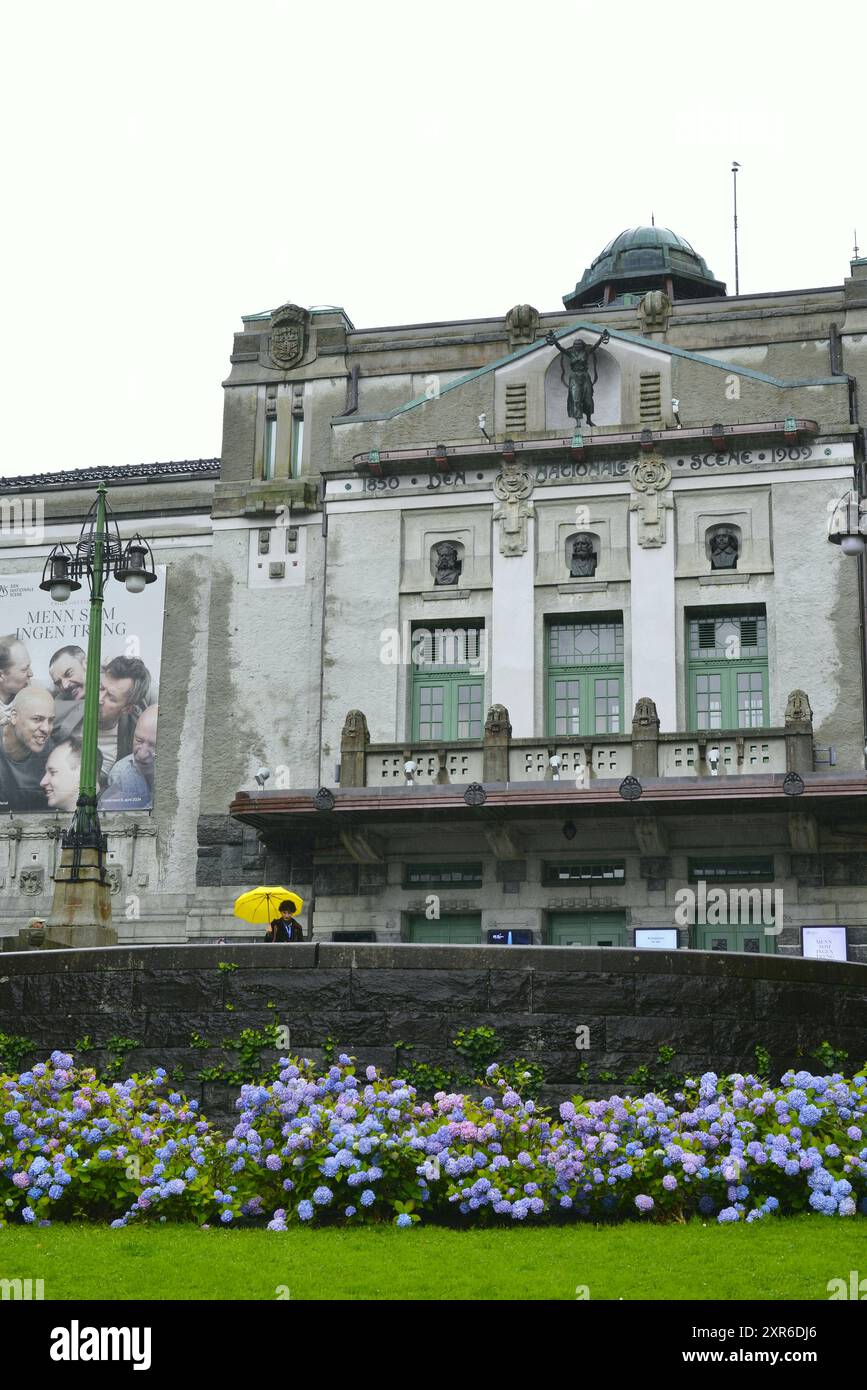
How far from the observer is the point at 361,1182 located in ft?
49.4

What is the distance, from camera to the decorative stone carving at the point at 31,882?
35625 mm

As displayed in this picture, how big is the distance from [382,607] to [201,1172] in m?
19.9

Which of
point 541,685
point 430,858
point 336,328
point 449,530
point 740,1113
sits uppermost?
point 336,328

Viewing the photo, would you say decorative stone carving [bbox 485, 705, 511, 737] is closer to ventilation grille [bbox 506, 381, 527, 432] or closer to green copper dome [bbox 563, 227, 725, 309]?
ventilation grille [bbox 506, 381, 527, 432]

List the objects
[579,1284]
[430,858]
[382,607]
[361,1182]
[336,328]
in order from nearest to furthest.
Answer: [579,1284] < [361,1182] < [430,858] < [382,607] < [336,328]

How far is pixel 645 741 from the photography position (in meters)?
30.9

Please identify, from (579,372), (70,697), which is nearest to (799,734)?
(579,372)

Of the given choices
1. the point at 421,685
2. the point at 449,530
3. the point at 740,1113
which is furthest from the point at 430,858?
the point at 740,1113

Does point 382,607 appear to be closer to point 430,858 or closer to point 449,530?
point 449,530

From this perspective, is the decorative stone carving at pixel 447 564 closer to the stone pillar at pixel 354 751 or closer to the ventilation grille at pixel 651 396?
the stone pillar at pixel 354 751

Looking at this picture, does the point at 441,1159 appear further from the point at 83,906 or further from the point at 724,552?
the point at 724,552

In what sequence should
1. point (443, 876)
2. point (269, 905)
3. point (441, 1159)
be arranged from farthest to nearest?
point (443, 876), point (269, 905), point (441, 1159)

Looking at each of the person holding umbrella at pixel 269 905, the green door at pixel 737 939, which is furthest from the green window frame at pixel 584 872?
the person holding umbrella at pixel 269 905

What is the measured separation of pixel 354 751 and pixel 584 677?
468 centimetres
